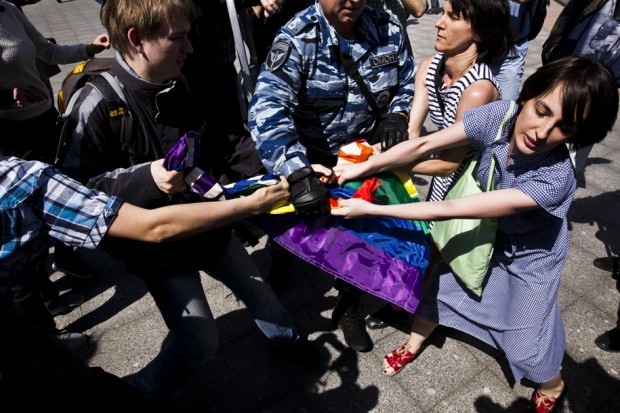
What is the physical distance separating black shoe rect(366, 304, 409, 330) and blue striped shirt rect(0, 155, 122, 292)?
2117mm

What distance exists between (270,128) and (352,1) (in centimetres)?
74

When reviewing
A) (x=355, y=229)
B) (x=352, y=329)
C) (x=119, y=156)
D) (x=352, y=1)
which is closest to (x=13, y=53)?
(x=119, y=156)

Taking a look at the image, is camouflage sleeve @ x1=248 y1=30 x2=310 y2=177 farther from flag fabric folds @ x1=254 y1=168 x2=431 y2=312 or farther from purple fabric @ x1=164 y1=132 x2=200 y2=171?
purple fabric @ x1=164 y1=132 x2=200 y2=171

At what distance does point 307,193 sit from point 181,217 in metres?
0.62

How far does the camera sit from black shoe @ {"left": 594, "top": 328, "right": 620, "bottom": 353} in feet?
9.06

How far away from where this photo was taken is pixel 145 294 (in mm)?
3436

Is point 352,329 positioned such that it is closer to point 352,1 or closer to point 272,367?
point 272,367

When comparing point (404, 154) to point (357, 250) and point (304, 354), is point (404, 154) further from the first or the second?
point (304, 354)

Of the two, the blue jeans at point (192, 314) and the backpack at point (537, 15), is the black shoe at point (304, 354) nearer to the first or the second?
the blue jeans at point (192, 314)

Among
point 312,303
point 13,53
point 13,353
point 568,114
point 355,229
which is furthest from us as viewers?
point 312,303

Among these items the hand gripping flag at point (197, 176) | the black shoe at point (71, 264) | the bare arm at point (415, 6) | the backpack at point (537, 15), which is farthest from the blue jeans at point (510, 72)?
the black shoe at point (71, 264)

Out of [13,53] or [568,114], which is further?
[13,53]

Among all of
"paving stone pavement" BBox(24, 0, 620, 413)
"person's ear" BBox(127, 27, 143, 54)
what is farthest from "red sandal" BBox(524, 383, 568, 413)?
"person's ear" BBox(127, 27, 143, 54)

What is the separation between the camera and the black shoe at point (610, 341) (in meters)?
2.76
